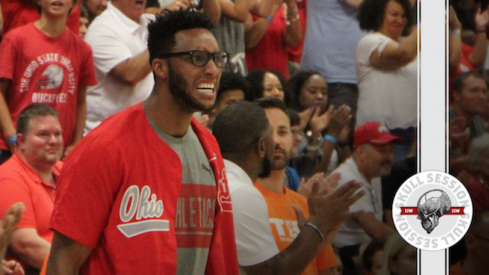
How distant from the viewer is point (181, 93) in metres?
1.43

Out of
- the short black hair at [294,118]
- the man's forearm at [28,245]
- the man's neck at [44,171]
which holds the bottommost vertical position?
the man's forearm at [28,245]

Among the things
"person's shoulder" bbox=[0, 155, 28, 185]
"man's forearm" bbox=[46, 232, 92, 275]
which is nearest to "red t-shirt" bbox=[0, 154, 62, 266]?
"person's shoulder" bbox=[0, 155, 28, 185]

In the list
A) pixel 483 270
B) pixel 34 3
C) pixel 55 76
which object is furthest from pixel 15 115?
pixel 483 270

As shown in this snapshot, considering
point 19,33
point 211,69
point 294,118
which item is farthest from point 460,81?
point 19,33

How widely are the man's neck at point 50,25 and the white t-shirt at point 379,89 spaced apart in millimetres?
922

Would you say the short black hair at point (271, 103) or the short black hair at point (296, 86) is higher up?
the short black hair at point (296, 86)

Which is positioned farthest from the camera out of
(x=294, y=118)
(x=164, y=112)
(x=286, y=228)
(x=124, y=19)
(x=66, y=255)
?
(x=124, y=19)

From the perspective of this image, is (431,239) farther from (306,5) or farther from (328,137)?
(306,5)

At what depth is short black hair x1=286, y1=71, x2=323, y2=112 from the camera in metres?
2.18

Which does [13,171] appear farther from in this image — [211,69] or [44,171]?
[211,69]

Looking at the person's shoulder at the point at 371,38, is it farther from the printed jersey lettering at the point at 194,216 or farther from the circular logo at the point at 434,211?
the printed jersey lettering at the point at 194,216

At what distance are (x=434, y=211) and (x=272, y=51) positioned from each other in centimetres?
79

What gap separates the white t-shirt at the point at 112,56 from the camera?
2.21 m

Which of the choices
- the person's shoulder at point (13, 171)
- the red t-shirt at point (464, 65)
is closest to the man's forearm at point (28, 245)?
the person's shoulder at point (13, 171)
